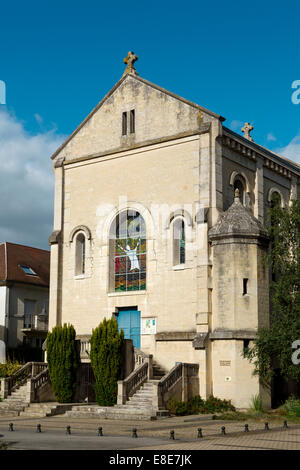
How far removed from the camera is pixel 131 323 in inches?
1166

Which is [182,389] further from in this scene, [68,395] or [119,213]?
[119,213]

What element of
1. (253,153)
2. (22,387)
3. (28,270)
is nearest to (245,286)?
(253,153)

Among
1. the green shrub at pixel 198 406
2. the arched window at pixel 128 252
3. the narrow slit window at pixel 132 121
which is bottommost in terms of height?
the green shrub at pixel 198 406

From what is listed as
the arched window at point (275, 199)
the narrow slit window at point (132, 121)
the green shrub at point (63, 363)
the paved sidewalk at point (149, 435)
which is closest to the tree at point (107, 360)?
the green shrub at point (63, 363)

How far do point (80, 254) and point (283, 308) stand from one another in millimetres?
11057

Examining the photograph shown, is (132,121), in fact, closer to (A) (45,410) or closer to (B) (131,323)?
(B) (131,323)

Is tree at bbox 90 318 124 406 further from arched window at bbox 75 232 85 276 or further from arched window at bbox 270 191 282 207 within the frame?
arched window at bbox 270 191 282 207

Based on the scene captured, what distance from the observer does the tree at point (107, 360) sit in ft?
84.5

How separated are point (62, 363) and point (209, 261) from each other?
7515 millimetres

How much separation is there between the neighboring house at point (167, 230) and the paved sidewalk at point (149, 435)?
432 centimetres

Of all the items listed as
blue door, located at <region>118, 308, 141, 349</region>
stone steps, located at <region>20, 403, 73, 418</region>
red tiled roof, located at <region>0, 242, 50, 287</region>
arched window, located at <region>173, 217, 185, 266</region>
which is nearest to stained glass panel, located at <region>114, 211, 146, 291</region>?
blue door, located at <region>118, 308, 141, 349</region>

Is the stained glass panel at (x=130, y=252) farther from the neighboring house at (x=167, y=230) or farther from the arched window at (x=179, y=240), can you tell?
the arched window at (x=179, y=240)

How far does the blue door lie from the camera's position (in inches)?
1153

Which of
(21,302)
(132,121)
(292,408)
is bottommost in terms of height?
(292,408)
